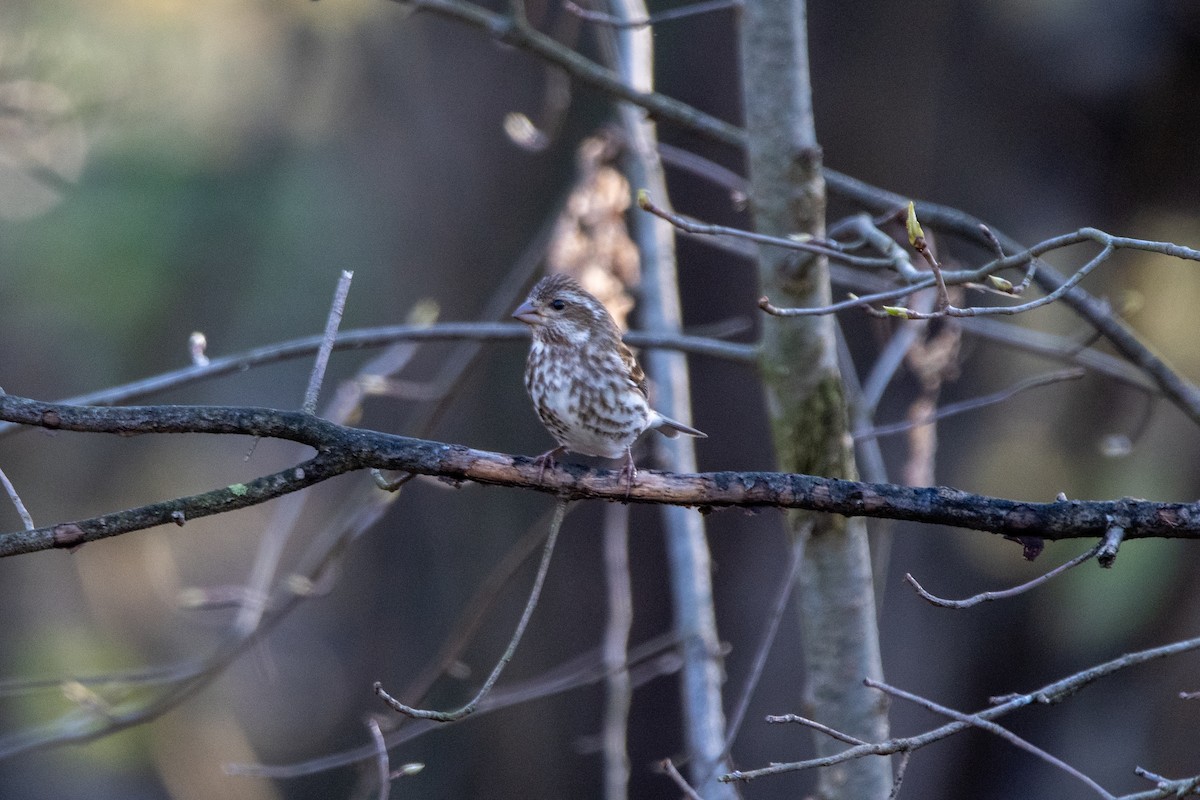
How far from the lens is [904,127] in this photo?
264 inches

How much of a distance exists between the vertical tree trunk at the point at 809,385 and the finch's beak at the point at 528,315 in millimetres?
722

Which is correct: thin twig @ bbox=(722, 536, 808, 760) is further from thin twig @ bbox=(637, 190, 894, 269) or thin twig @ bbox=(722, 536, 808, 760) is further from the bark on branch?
thin twig @ bbox=(637, 190, 894, 269)

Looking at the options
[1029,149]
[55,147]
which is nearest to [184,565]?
[55,147]

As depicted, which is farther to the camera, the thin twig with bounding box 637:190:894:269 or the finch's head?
the finch's head

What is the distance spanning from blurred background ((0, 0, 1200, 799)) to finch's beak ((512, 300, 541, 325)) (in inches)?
117

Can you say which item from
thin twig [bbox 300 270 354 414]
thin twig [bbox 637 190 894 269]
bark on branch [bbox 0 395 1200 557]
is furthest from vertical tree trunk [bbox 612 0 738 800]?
thin twig [bbox 300 270 354 414]

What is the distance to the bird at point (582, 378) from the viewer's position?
349 cm

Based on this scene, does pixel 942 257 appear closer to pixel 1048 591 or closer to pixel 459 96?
pixel 1048 591

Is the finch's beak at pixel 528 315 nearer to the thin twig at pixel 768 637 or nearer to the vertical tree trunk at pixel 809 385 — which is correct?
the vertical tree trunk at pixel 809 385

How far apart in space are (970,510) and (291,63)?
21.7 ft

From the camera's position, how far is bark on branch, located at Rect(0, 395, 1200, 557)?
7.38ft

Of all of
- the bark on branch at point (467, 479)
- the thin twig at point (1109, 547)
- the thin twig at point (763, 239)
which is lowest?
the thin twig at point (1109, 547)

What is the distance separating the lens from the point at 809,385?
11.2ft

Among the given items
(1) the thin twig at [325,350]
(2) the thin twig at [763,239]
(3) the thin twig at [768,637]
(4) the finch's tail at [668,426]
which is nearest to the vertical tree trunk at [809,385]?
(3) the thin twig at [768,637]
